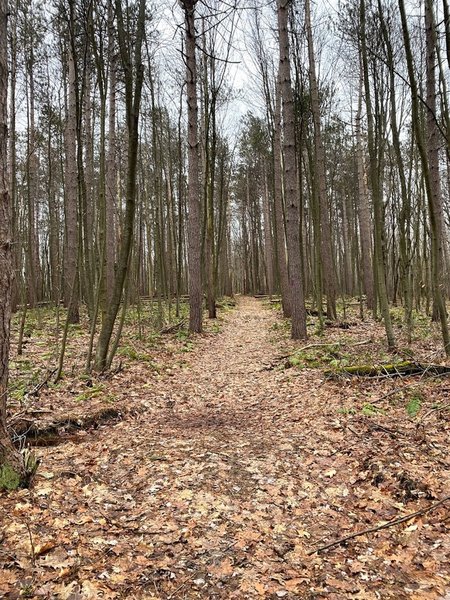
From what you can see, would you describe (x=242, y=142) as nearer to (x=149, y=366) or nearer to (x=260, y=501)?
(x=149, y=366)

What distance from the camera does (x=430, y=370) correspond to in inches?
226

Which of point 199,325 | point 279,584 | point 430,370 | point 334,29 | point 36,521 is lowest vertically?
point 279,584

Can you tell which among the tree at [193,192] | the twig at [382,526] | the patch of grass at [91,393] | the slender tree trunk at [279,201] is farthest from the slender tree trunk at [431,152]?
the tree at [193,192]

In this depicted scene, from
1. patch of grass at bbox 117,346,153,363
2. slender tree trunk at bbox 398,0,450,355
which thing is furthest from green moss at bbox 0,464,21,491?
slender tree trunk at bbox 398,0,450,355

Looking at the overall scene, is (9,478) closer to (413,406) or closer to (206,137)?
(413,406)

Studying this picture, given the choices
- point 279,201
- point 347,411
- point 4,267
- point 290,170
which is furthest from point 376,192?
point 279,201

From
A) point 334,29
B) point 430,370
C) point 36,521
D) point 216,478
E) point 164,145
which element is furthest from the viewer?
point 164,145

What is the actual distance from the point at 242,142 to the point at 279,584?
24293mm

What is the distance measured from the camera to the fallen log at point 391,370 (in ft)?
18.5

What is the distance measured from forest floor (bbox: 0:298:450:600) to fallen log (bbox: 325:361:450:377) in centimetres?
19

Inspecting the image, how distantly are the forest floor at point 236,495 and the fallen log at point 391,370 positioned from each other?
0.63ft

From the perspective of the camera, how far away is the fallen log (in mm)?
5652

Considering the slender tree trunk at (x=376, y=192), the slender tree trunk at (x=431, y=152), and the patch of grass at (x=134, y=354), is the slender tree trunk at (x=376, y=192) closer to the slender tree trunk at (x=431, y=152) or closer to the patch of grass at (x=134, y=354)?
the slender tree trunk at (x=431, y=152)

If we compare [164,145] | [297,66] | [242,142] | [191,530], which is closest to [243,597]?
[191,530]
